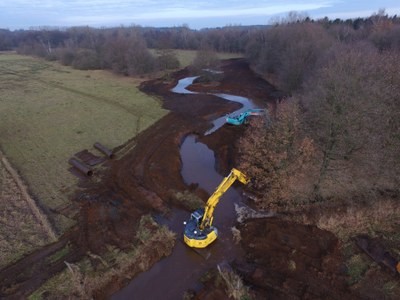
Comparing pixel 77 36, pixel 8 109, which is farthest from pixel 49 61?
pixel 8 109

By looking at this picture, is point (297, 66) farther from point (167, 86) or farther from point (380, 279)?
point (380, 279)

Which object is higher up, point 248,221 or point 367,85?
point 367,85

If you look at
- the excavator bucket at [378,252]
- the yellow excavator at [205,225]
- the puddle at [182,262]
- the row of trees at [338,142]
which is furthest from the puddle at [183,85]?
the excavator bucket at [378,252]

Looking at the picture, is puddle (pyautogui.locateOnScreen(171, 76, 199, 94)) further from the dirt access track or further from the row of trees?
the row of trees

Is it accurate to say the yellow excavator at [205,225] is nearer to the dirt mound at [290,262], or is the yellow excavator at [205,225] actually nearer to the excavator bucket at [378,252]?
the dirt mound at [290,262]

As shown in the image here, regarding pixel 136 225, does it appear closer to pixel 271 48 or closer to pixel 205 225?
pixel 205 225

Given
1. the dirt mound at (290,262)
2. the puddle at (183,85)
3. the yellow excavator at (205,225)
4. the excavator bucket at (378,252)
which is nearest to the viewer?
the dirt mound at (290,262)

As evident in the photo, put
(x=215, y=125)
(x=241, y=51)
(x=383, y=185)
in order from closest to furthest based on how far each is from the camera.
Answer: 1. (x=383, y=185)
2. (x=215, y=125)
3. (x=241, y=51)
